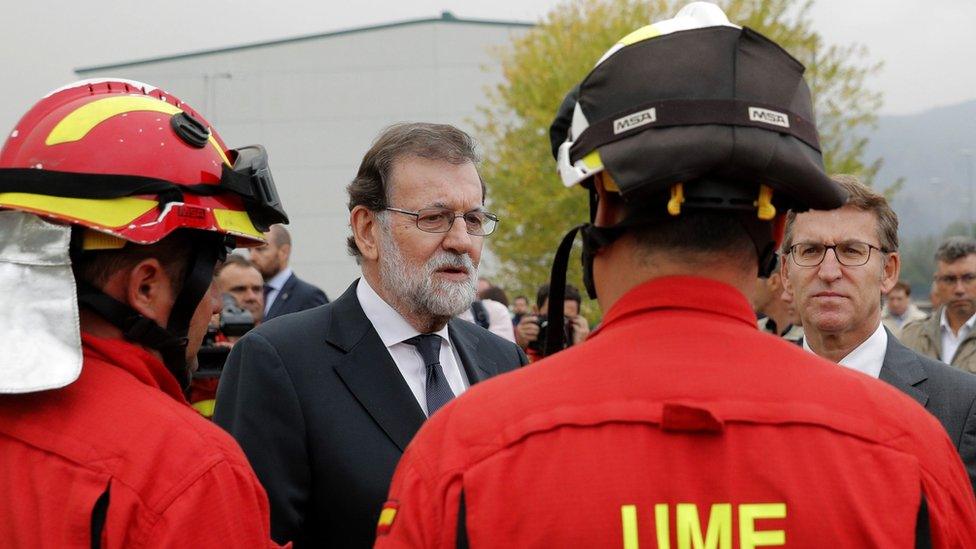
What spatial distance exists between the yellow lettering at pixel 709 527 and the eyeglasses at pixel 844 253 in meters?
2.64

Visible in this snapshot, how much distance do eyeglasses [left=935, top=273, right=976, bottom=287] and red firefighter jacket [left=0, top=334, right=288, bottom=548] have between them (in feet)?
25.4

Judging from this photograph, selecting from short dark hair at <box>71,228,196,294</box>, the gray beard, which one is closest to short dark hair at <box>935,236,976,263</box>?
the gray beard

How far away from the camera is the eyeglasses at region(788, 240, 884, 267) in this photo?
13.4 ft

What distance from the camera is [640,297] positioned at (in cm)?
181

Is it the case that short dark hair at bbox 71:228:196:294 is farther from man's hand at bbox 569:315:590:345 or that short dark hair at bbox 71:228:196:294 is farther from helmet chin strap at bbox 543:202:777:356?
man's hand at bbox 569:315:590:345

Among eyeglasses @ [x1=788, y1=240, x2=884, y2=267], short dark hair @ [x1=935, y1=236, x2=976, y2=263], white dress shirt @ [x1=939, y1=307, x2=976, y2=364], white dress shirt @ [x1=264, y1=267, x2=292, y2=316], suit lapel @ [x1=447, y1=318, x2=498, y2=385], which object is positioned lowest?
white dress shirt @ [x1=939, y1=307, x2=976, y2=364]

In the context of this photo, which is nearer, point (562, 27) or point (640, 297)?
point (640, 297)

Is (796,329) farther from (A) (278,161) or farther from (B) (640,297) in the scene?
(A) (278,161)

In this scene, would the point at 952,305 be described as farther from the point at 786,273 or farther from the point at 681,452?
the point at 681,452

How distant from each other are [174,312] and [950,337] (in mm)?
7753

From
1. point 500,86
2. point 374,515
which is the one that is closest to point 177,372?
point 374,515

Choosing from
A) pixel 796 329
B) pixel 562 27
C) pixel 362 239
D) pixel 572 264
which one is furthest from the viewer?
pixel 562 27

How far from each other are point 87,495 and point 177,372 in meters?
0.53

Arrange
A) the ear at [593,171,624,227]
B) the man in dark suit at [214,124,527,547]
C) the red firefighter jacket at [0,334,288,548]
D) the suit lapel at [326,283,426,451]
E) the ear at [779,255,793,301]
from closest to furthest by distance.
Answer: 1. the ear at [593,171,624,227]
2. the red firefighter jacket at [0,334,288,548]
3. the man in dark suit at [214,124,527,547]
4. the suit lapel at [326,283,426,451]
5. the ear at [779,255,793,301]
